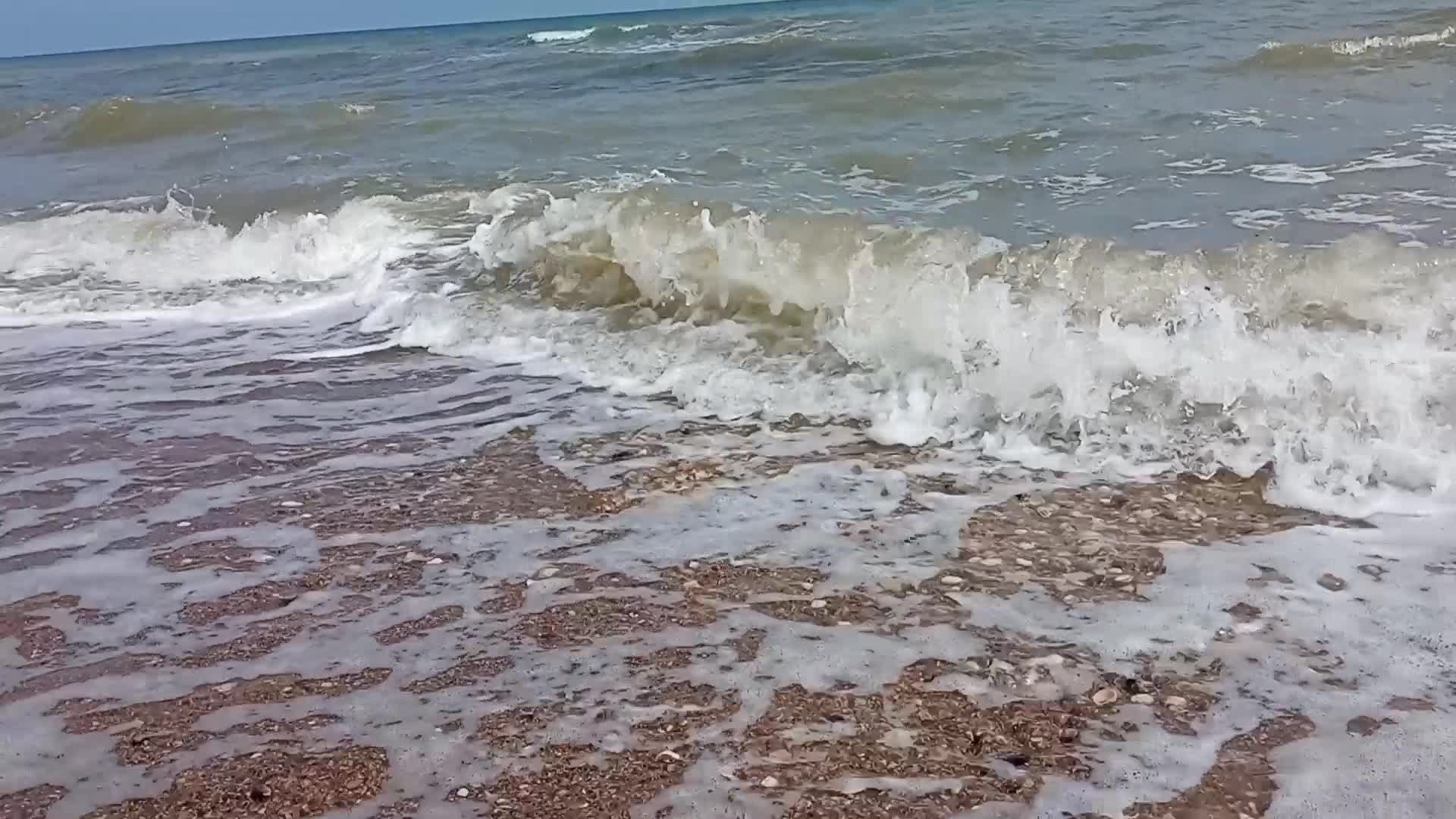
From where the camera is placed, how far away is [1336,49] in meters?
13.2

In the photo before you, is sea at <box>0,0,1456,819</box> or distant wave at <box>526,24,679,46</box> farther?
distant wave at <box>526,24,679,46</box>

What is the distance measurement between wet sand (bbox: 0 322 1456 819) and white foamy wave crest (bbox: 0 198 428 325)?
2978 mm

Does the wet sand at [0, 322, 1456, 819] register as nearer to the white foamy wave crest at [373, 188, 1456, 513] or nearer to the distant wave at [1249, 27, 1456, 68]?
the white foamy wave crest at [373, 188, 1456, 513]

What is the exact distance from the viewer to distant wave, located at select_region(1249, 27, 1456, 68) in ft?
42.3

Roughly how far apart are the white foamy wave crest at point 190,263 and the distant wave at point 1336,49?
10519 millimetres

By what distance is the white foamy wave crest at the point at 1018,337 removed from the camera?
3914 millimetres

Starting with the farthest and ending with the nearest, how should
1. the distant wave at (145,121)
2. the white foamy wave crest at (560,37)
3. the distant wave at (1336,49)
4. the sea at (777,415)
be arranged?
the white foamy wave crest at (560,37) → the distant wave at (145,121) → the distant wave at (1336,49) → the sea at (777,415)

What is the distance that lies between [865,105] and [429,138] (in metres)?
5.37

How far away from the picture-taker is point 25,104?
2269 centimetres

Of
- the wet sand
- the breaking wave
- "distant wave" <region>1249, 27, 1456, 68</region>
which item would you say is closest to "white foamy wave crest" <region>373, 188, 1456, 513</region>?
the breaking wave

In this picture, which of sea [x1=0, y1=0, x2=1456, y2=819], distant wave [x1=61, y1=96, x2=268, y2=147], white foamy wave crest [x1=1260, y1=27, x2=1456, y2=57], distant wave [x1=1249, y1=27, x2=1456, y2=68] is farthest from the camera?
distant wave [x1=61, y1=96, x2=268, y2=147]

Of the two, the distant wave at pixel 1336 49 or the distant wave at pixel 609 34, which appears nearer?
the distant wave at pixel 1336 49

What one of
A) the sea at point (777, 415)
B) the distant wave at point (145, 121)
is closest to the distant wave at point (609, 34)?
the distant wave at point (145, 121)

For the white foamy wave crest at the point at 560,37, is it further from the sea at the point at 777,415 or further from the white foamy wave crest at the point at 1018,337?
the white foamy wave crest at the point at 1018,337
